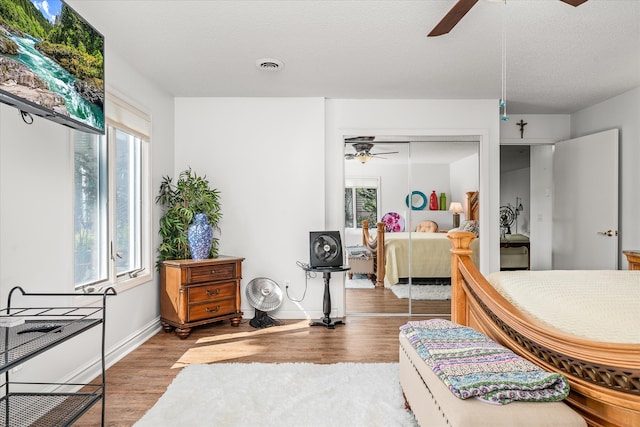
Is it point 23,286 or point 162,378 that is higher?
point 23,286

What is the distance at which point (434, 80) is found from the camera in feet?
13.0

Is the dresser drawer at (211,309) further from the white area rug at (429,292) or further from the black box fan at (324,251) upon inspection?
the white area rug at (429,292)

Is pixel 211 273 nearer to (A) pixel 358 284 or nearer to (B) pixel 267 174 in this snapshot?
(B) pixel 267 174

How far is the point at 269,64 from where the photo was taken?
11.5 feet

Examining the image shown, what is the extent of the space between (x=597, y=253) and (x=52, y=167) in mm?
5210

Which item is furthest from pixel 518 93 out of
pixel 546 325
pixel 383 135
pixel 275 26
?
pixel 546 325

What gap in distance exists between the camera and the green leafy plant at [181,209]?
4.10m

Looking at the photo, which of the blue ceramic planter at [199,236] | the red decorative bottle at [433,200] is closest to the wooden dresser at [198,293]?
the blue ceramic planter at [199,236]

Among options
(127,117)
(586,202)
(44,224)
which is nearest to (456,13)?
(44,224)

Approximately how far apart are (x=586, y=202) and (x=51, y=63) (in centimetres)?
519

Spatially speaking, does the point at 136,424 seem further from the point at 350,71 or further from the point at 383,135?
the point at 383,135

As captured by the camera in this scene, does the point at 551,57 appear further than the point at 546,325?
Yes

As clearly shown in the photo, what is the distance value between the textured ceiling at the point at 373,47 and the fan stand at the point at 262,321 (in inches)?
92.5

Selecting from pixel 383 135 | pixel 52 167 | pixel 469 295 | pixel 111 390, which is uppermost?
pixel 383 135
